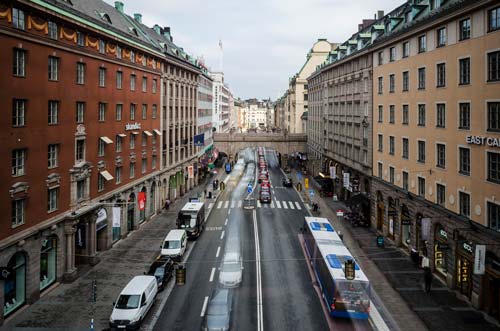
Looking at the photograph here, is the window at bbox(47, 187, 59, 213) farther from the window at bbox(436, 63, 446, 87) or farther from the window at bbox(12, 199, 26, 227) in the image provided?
the window at bbox(436, 63, 446, 87)

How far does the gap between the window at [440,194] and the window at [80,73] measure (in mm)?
30014

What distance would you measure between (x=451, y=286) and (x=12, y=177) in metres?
30.6

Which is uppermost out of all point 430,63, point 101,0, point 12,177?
point 101,0

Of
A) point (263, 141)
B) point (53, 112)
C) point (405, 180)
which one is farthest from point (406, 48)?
point (263, 141)

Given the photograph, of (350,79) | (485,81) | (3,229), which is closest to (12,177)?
(3,229)

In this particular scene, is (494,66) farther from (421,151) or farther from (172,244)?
(172,244)

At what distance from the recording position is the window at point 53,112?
32.7m

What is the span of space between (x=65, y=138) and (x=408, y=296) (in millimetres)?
27634

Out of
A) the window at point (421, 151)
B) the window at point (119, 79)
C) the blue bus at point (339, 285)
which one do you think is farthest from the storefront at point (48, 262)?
the window at point (421, 151)

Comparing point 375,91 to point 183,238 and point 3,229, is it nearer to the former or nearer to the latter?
point 183,238

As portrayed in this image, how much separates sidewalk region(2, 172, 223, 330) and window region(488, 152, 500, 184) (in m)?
24.8

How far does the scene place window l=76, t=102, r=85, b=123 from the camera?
121 feet

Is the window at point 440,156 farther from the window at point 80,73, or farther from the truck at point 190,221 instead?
the window at point 80,73

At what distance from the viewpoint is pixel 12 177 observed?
27.8m
